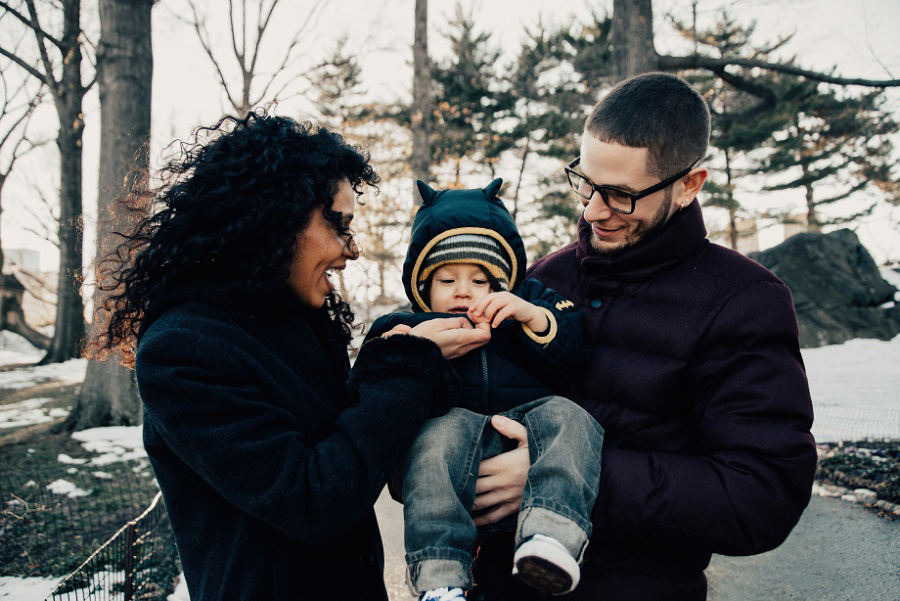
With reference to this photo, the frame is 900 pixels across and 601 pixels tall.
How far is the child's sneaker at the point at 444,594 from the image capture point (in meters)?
1.38

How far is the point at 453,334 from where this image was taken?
5.46ft

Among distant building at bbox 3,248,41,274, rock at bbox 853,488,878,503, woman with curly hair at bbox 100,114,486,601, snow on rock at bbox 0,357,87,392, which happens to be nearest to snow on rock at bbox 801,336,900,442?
rock at bbox 853,488,878,503

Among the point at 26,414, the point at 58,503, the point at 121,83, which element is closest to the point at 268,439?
the point at 58,503

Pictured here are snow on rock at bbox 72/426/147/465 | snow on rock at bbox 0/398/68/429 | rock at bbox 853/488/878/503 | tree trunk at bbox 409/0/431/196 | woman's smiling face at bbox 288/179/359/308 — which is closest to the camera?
woman's smiling face at bbox 288/179/359/308

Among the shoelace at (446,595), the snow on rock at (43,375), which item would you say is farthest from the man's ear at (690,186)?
the snow on rock at (43,375)

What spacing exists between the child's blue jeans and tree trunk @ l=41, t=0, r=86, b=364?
12303 millimetres

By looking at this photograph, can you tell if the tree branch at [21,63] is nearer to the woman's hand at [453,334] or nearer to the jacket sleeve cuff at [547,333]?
the woman's hand at [453,334]

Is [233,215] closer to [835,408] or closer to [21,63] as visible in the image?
[835,408]

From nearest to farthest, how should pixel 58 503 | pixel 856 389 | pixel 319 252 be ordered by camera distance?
pixel 319 252 < pixel 58 503 < pixel 856 389

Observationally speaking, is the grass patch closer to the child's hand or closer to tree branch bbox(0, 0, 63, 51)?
the child's hand

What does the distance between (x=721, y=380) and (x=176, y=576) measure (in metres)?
3.53

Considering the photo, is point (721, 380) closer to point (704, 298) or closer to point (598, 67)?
point (704, 298)

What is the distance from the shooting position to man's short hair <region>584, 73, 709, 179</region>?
1.67 m

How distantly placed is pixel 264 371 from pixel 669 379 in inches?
41.7
